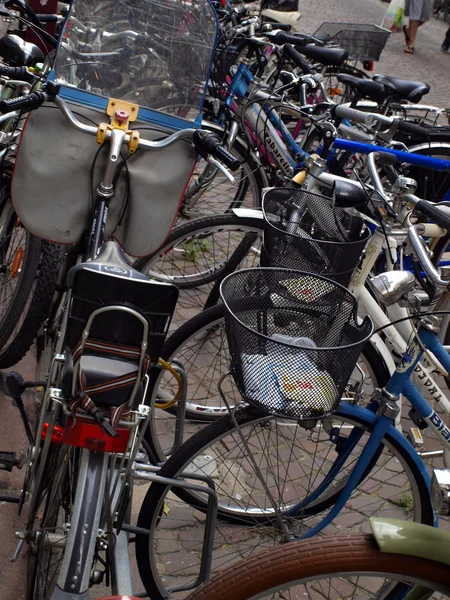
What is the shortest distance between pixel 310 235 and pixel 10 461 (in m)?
1.41

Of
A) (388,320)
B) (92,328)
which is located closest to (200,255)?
(388,320)

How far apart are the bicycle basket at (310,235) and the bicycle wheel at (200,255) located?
76cm

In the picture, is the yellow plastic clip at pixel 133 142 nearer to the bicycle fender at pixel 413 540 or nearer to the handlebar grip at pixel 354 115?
the bicycle fender at pixel 413 540

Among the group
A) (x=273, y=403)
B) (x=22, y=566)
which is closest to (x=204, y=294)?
(x=22, y=566)

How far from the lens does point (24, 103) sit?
7.84 ft

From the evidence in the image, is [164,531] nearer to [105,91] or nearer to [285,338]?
[285,338]

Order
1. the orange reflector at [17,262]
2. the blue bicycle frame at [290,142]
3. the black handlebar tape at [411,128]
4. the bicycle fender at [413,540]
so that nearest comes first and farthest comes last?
1. the bicycle fender at [413,540]
2. the orange reflector at [17,262]
3. the blue bicycle frame at [290,142]
4. the black handlebar tape at [411,128]

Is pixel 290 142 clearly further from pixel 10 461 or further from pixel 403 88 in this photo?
pixel 10 461

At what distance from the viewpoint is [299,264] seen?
2.72 m

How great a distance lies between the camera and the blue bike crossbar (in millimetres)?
3588

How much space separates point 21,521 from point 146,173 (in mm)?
1422

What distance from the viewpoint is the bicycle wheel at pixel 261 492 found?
8.53 feet

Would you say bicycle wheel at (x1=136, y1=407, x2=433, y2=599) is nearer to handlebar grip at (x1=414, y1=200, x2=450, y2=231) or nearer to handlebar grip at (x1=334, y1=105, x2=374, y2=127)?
handlebar grip at (x1=414, y1=200, x2=450, y2=231)

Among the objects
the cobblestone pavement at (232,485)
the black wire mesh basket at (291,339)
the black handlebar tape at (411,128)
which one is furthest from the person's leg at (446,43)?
the black wire mesh basket at (291,339)
